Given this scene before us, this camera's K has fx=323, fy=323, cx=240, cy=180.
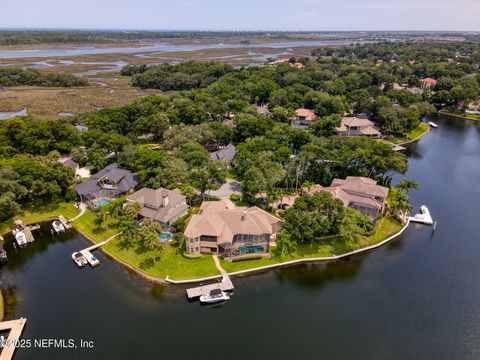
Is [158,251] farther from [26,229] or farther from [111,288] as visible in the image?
[26,229]

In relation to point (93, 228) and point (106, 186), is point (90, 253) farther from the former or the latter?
point (106, 186)

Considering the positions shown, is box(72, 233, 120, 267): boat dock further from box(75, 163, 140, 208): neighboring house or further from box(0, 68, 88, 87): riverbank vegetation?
box(0, 68, 88, 87): riverbank vegetation

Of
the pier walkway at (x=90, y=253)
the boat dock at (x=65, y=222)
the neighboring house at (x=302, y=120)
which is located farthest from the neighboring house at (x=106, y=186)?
the neighboring house at (x=302, y=120)

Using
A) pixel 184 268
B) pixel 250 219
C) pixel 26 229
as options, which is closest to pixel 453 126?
pixel 250 219

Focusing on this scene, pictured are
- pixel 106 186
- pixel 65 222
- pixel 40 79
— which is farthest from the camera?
pixel 40 79

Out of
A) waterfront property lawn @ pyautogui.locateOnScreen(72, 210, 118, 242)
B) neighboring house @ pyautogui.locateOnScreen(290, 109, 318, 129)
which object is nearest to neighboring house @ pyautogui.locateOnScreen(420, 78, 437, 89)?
neighboring house @ pyautogui.locateOnScreen(290, 109, 318, 129)

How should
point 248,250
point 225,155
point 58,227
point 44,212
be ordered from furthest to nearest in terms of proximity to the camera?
point 225,155 < point 44,212 < point 58,227 < point 248,250

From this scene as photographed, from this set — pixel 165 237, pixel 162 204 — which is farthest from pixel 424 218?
pixel 162 204
